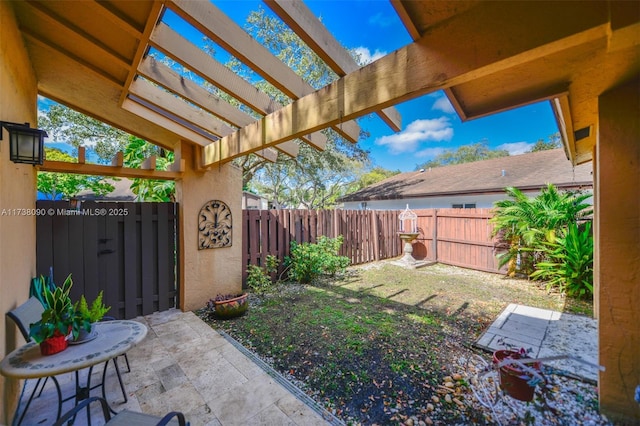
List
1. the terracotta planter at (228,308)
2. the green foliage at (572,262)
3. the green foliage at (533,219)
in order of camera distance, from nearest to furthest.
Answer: the terracotta planter at (228,308) → the green foliage at (572,262) → the green foliage at (533,219)

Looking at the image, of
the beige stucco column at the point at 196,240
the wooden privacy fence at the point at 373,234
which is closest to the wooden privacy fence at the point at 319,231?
the wooden privacy fence at the point at 373,234

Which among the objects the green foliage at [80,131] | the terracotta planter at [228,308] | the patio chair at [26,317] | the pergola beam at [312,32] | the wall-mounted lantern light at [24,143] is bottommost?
the terracotta planter at [228,308]

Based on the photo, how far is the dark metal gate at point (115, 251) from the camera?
3400mm

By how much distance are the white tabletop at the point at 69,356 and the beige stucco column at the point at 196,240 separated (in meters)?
2.07

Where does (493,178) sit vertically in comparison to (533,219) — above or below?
above

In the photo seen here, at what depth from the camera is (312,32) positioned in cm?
183

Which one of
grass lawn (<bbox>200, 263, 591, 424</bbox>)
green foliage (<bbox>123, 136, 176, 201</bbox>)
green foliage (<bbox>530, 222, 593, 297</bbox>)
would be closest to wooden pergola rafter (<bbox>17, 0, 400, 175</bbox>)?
green foliage (<bbox>123, 136, 176, 201</bbox>)

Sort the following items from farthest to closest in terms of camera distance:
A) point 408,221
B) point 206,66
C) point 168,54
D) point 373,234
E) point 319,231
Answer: point 408,221, point 373,234, point 319,231, point 206,66, point 168,54

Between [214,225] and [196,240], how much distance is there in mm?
381

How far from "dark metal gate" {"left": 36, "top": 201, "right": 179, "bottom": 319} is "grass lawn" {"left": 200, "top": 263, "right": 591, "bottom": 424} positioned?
1.27m

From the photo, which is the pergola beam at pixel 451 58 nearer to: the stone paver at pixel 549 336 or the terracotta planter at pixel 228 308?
the stone paver at pixel 549 336

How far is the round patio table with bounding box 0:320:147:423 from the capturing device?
1592 millimetres

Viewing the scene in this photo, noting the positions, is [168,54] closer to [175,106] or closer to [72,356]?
[175,106]

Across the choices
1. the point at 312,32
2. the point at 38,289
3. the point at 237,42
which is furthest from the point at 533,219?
the point at 38,289
